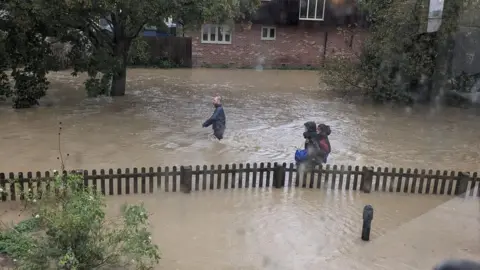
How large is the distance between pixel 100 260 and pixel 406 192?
228 inches

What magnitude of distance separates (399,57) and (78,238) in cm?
1420

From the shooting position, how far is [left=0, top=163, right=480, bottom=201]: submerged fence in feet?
26.1

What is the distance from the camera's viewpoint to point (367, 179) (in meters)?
8.55

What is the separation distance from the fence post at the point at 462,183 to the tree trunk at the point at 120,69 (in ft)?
35.2

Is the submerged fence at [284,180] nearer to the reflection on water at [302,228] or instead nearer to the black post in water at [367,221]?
the reflection on water at [302,228]

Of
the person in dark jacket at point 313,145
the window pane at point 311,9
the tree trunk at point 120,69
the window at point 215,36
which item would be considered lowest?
the person in dark jacket at point 313,145

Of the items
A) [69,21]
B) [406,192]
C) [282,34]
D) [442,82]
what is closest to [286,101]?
[442,82]

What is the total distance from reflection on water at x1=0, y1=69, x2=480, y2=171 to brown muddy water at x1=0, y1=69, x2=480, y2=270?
35 millimetres

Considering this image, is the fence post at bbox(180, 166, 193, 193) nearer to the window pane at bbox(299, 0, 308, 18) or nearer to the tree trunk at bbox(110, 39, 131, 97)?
the tree trunk at bbox(110, 39, 131, 97)

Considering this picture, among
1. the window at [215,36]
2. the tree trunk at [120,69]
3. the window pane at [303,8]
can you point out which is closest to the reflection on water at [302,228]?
the tree trunk at [120,69]

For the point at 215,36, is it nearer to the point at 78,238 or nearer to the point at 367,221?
the point at 367,221

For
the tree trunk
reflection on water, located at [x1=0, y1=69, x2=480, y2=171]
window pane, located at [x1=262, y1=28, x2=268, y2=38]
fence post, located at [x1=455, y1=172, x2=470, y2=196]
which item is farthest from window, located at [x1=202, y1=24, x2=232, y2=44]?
fence post, located at [x1=455, y1=172, x2=470, y2=196]

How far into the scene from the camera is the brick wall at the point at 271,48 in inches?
1092

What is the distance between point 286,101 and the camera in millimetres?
17828
